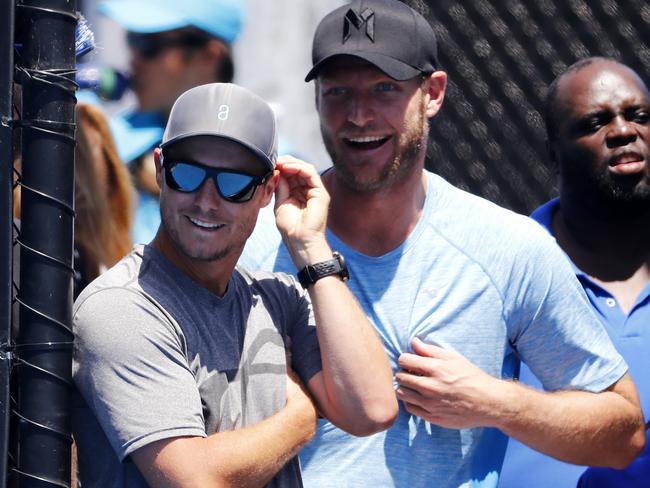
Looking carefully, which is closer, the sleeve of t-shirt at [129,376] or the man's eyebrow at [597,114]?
the sleeve of t-shirt at [129,376]

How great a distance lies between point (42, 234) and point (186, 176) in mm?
330

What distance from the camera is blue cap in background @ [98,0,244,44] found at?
3.96 meters

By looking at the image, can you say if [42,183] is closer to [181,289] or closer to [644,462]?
[181,289]

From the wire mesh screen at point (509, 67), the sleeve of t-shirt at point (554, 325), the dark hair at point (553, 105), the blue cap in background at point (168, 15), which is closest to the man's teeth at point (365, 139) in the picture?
the sleeve of t-shirt at point (554, 325)

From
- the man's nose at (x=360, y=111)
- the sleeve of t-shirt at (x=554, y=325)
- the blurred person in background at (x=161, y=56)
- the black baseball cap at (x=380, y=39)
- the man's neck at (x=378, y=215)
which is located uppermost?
the blurred person in background at (x=161, y=56)

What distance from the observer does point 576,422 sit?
2.75 metres

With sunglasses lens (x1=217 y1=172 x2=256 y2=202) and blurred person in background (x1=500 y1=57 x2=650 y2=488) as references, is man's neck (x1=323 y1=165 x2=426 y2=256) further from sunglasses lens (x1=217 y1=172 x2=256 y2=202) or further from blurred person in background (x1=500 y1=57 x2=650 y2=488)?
blurred person in background (x1=500 y1=57 x2=650 y2=488)

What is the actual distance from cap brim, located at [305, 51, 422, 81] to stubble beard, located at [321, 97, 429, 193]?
11 centimetres

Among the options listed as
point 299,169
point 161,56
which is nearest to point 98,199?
point 161,56

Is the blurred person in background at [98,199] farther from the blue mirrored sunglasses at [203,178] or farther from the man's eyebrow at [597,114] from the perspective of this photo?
the man's eyebrow at [597,114]

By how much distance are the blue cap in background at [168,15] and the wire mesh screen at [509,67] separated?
1078 millimetres

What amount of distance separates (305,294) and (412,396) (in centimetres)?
Answer: 33

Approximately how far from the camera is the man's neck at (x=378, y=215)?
9.14ft

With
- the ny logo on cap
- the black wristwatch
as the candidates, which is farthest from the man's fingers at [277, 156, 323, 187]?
the ny logo on cap
